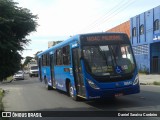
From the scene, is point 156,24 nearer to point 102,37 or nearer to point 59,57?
point 59,57

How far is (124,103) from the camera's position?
1445 cm

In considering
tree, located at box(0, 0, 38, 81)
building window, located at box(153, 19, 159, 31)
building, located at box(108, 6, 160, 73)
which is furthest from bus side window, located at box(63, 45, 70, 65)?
building window, located at box(153, 19, 159, 31)

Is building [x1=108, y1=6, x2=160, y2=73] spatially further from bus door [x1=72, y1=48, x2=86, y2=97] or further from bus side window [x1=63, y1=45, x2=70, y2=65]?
bus door [x1=72, y1=48, x2=86, y2=97]

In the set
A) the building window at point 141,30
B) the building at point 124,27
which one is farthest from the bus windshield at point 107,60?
the building at point 124,27

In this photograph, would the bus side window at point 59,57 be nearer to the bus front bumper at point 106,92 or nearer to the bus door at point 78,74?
the bus door at point 78,74

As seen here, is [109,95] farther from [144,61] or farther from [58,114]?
[144,61]

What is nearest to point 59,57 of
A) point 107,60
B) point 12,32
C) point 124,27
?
point 107,60

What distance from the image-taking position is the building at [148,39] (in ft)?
138

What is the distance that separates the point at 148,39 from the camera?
145 ft

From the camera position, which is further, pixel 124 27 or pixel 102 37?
pixel 124 27

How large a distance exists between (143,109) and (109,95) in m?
1.69

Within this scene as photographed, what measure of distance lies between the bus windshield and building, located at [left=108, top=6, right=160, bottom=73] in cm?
2727

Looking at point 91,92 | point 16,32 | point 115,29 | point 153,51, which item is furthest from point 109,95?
point 115,29

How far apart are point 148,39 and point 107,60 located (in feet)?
103
